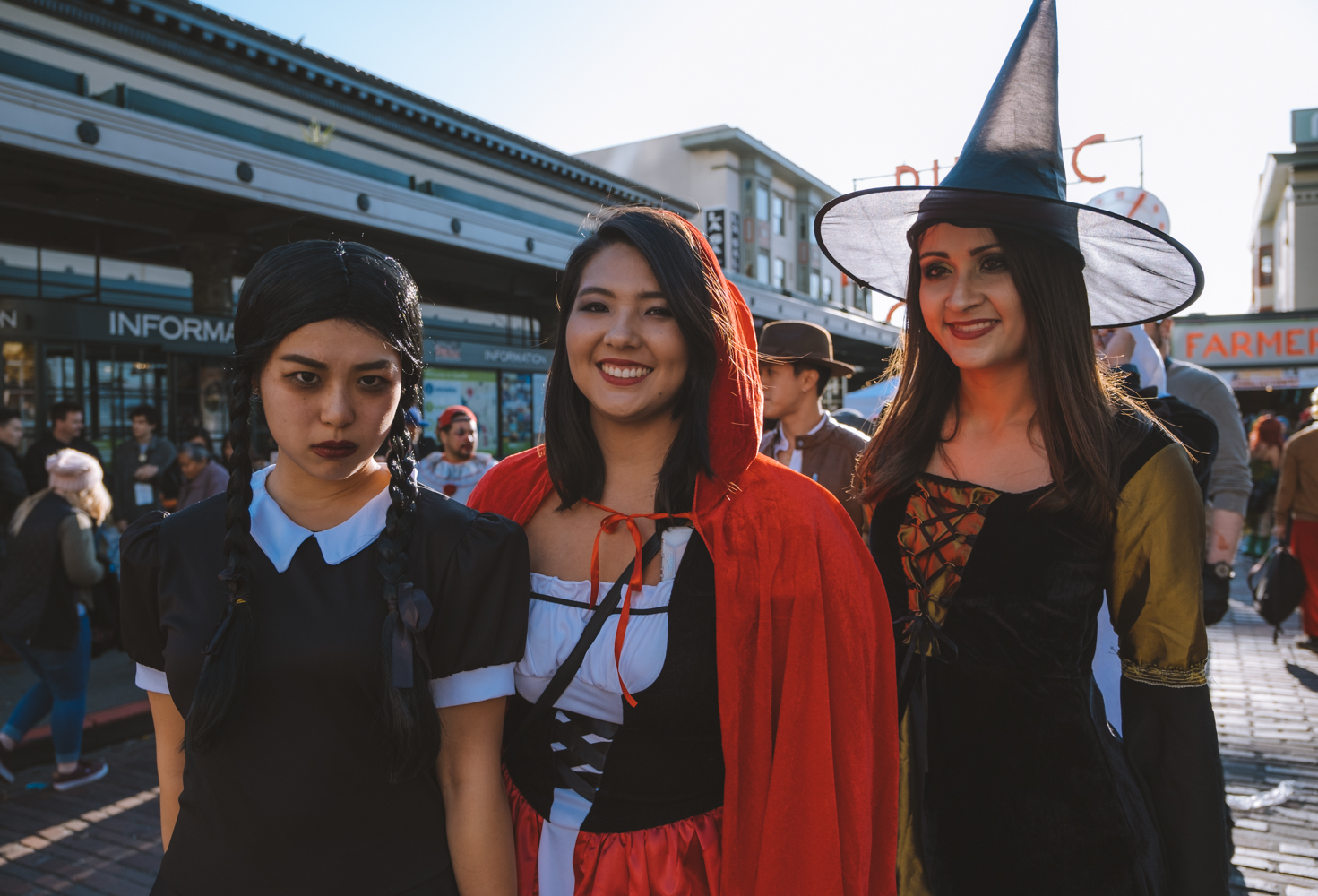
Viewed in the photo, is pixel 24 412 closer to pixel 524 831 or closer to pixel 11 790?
pixel 11 790

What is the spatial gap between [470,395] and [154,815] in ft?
30.2

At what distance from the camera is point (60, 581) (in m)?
4.63

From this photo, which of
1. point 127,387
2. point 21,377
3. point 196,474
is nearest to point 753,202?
point 127,387

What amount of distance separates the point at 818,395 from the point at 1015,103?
8.72 ft

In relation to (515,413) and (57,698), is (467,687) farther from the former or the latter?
(515,413)

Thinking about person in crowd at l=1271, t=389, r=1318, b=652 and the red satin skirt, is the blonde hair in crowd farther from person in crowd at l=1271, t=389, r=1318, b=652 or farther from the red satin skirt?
person in crowd at l=1271, t=389, r=1318, b=652

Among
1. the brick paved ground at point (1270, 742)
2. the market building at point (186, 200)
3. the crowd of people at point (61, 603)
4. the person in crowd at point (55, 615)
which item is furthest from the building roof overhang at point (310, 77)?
the brick paved ground at point (1270, 742)

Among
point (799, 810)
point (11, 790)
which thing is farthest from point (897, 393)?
point (11, 790)

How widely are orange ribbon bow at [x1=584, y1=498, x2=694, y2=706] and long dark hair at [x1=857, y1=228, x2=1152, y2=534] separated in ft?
2.13

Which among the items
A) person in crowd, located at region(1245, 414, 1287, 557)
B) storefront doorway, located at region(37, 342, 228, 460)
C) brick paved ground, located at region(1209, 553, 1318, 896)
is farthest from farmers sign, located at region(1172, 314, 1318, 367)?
storefront doorway, located at region(37, 342, 228, 460)

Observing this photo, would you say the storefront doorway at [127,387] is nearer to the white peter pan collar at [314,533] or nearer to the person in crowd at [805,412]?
the person in crowd at [805,412]

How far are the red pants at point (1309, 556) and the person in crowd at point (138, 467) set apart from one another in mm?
10150

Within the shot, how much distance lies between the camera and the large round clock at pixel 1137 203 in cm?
930

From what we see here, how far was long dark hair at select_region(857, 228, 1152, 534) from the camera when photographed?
1.68 metres
